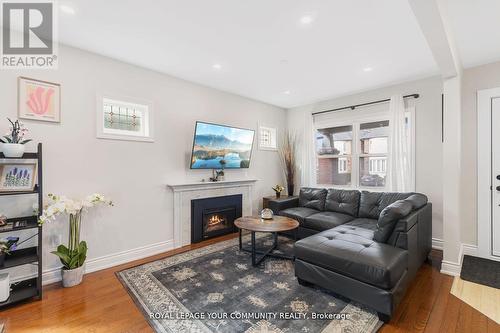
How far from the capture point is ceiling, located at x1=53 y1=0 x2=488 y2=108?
1.96 metres

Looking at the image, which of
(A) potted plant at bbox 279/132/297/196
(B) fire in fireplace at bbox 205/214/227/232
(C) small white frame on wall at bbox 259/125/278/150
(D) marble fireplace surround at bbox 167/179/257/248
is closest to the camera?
(D) marble fireplace surround at bbox 167/179/257/248

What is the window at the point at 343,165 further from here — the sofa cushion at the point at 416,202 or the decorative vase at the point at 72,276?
the decorative vase at the point at 72,276

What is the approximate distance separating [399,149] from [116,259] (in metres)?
4.34

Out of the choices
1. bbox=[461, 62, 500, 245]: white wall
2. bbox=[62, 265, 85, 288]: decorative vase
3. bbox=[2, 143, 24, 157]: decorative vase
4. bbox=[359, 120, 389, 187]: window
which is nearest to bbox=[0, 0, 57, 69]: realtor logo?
bbox=[2, 143, 24, 157]: decorative vase

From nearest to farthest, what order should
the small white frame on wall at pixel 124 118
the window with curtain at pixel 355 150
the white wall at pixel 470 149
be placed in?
the small white frame on wall at pixel 124 118
the white wall at pixel 470 149
the window with curtain at pixel 355 150

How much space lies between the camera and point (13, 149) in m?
2.01

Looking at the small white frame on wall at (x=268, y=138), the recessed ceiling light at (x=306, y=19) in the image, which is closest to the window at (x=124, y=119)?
the recessed ceiling light at (x=306, y=19)

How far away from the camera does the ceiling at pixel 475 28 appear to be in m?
1.94

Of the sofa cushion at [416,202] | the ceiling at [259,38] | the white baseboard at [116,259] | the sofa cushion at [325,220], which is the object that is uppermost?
the ceiling at [259,38]

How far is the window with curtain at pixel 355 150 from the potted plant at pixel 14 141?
445 cm

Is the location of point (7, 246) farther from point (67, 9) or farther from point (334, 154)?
point (334, 154)

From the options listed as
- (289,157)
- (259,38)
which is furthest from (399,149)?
(259,38)

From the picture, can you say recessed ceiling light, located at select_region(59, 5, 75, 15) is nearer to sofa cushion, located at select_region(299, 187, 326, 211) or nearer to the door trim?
sofa cushion, located at select_region(299, 187, 326, 211)

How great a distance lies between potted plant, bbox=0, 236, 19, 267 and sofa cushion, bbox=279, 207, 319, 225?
330 centimetres
